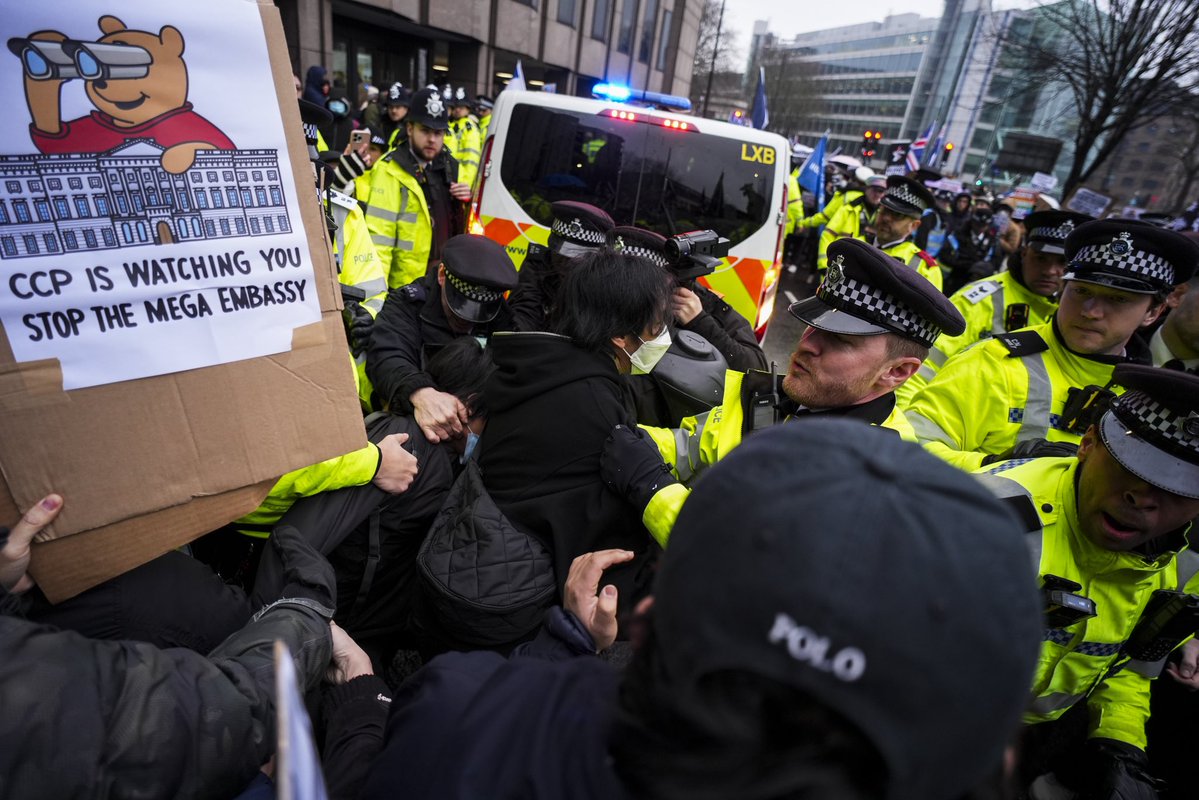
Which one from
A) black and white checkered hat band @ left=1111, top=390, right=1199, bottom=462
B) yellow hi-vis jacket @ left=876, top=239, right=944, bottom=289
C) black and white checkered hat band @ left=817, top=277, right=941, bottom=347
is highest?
black and white checkered hat band @ left=817, top=277, right=941, bottom=347

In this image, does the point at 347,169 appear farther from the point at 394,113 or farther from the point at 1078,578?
the point at 1078,578

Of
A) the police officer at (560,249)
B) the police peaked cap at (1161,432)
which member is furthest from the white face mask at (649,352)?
the police peaked cap at (1161,432)

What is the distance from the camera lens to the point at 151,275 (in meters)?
1.08

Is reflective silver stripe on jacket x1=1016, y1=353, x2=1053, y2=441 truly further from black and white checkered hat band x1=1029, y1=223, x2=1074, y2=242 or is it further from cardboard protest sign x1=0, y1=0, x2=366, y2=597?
cardboard protest sign x1=0, y1=0, x2=366, y2=597

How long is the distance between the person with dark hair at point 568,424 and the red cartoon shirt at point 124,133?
951 millimetres

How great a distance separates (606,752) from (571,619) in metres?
0.62

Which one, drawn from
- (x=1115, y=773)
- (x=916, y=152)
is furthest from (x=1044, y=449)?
(x=916, y=152)

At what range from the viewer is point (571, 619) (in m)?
1.28

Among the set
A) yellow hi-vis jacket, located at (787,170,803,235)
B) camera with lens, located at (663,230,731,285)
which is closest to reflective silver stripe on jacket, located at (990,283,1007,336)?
A: camera with lens, located at (663,230,731,285)

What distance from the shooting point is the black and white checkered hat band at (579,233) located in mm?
3369

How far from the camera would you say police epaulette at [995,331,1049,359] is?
8.50 feet

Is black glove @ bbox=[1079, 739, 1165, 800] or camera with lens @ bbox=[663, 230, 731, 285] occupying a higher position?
camera with lens @ bbox=[663, 230, 731, 285]

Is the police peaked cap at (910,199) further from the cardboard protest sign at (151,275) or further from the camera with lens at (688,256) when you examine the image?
the cardboard protest sign at (151,275)

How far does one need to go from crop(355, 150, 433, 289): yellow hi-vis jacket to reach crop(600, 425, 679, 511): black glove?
335 cm
